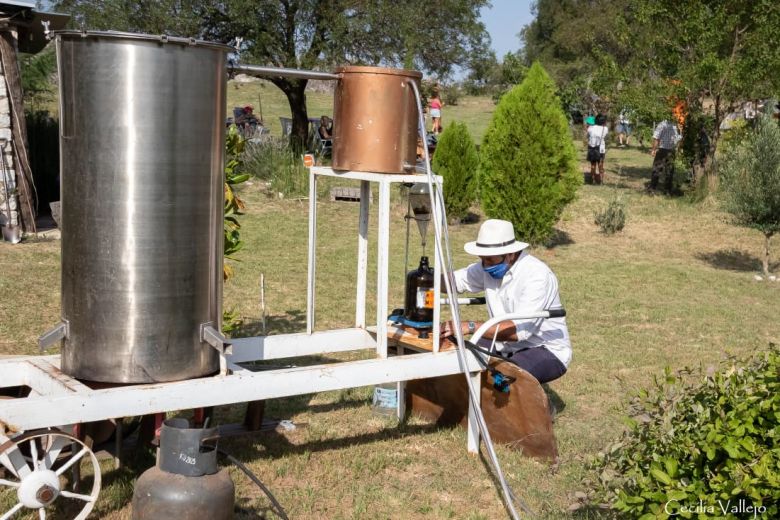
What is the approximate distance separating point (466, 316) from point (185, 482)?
18.7 ft

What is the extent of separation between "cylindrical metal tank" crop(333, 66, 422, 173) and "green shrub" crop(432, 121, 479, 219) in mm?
9182

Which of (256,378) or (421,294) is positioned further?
(421,294)

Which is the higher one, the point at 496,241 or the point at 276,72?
the point at 276,72

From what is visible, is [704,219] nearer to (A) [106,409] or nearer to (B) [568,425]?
(B) [568,425]

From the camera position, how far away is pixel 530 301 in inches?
205

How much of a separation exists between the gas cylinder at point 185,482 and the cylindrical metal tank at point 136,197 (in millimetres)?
517

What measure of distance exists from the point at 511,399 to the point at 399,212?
396 inches

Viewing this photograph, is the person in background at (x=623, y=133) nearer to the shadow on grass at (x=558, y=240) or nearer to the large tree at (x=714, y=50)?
the large tree at (x=714, y=50)

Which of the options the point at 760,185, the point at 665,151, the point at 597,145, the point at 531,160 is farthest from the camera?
the point at 597,145

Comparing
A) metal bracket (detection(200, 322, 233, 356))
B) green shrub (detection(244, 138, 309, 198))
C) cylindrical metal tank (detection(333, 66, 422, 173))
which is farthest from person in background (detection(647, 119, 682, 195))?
metal bracket (detection(200, 322, 233, 356))

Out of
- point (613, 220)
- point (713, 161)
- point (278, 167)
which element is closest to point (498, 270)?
point (613, 220)

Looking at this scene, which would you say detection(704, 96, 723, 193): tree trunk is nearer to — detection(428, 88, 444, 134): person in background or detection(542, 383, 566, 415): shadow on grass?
detection(428, 88, 444, 134): person in background

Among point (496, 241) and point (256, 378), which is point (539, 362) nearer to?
point (496, 241)

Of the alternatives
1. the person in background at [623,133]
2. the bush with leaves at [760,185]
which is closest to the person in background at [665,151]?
the bush with leaves at [760,185]
